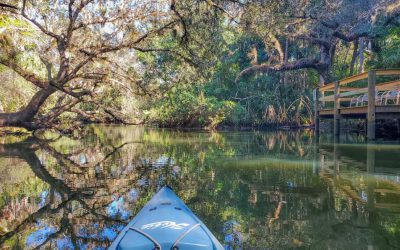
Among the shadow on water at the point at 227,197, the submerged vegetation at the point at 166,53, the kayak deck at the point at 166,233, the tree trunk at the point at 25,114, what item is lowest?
the shadow on water at the point at 227,197

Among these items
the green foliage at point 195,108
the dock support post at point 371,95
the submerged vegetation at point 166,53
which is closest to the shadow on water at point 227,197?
the dock support post at point 371,95

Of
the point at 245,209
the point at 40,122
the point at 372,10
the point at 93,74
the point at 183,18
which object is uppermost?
the point at 372,10

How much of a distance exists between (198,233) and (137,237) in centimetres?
41

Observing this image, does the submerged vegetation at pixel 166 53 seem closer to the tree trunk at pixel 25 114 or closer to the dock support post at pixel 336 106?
Answer: the tree trunk at pixel 25 114

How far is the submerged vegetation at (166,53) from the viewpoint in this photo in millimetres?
10586

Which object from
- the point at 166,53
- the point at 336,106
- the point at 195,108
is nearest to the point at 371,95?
the point at 336,106

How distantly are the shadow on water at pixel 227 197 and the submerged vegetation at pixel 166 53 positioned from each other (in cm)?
345

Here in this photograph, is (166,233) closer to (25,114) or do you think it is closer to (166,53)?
(25,114)

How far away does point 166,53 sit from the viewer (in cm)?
1294

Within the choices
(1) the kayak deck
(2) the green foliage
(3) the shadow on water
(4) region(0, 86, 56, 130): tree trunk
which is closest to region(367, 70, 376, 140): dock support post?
(3) the shadow on water

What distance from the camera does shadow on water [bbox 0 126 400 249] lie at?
368 cm

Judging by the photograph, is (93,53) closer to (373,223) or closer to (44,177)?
(44,177)

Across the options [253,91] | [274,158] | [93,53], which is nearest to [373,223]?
[274,158]

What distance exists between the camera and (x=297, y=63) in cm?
2103
